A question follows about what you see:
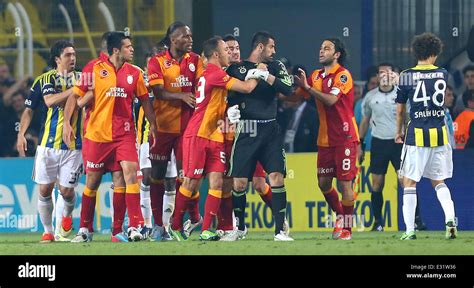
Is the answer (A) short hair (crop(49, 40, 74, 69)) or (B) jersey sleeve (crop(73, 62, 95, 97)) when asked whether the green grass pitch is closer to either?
(B) jersey sleeve (crop(73, 62, 95, 97))

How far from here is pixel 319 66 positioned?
67.8ft

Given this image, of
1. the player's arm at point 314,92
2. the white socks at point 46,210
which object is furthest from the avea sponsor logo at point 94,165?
the player's arm at point 314,92

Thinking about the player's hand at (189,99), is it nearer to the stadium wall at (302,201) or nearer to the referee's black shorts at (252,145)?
the referee's black shorts at (252,145)

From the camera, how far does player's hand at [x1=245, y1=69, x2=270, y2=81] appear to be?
1627cm

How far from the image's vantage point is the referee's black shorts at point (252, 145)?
16.6 meters

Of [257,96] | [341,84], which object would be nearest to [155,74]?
[257,96]

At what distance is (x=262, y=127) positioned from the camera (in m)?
16.6

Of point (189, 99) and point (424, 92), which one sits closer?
point (424, 92)

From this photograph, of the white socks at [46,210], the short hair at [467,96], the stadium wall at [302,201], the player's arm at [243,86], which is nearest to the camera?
Answer: the player's arm at [243,86]

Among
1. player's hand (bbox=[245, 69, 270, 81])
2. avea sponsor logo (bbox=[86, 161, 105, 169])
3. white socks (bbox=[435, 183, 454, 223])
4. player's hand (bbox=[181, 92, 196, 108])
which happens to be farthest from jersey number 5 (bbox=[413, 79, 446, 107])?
avea sponsor logo (bbox=[86, 161, 105, 169])

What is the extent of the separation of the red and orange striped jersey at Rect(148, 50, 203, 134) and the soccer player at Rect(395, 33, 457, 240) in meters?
2.06

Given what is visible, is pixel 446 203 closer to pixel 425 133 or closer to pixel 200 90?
pixel 425 133

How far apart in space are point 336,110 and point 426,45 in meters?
1.35
